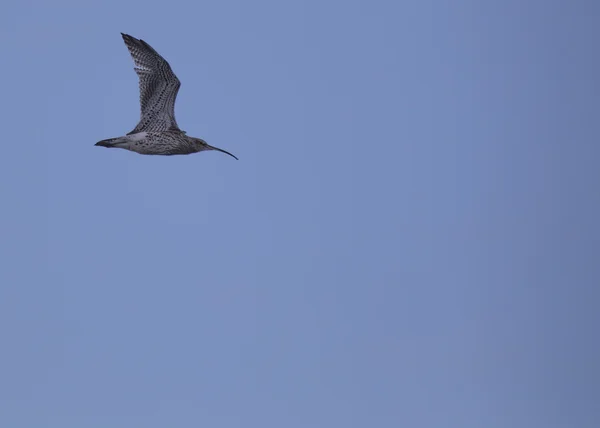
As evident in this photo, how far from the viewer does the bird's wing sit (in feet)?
90.8

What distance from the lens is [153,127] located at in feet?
89.4

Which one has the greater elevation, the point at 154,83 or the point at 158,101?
the point at 154,83

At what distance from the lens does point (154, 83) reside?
91.6 ft

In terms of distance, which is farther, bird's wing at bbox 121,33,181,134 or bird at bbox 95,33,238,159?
bird's wing at bbox 121,33,181,134

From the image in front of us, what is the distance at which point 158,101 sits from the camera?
27.8m

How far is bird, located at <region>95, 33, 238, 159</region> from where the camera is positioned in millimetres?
27109

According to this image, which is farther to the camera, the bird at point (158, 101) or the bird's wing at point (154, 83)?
the bird's wing at point (154, 83)

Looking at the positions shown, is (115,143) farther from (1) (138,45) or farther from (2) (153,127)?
(1) (138,45)

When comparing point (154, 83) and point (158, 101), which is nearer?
point (158, 101)

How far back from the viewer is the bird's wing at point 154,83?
27.7m

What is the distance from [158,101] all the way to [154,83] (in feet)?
2.39

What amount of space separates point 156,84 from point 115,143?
3701 mm

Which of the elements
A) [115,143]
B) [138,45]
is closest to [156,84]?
[138,45]

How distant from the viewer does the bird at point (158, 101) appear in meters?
27.1
